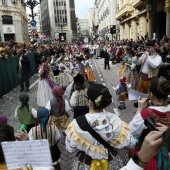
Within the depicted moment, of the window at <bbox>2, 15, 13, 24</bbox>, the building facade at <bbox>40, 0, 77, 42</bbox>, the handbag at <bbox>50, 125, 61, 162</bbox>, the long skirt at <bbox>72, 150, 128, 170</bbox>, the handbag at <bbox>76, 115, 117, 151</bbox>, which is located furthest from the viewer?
the building facade at <bbox>40, 0, 77, 42</bbox>

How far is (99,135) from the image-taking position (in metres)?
2.13

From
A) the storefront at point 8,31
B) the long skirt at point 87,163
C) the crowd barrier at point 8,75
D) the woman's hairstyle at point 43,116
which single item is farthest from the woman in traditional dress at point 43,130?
the storefront at point 8,31

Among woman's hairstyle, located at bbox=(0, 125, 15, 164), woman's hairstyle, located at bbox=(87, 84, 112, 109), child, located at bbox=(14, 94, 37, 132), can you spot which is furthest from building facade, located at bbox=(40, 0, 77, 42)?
woman's hairstyle, located at bbox=(0, 125, 15, 164)

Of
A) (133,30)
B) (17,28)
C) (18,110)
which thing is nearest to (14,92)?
(18,110)

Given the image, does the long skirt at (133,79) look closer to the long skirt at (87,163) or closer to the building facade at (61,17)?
the long skirt at (87,163)

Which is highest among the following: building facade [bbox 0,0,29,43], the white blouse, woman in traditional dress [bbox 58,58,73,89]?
building facade [bbox 0,0,29,43]

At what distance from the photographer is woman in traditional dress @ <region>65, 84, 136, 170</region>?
84.4 inches

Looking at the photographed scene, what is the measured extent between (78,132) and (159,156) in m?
0.76

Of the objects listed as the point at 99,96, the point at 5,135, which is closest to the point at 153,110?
the point at 99,96

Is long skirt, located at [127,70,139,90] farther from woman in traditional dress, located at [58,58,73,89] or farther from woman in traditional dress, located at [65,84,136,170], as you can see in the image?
woman in traditional dress, located at [65,84,136,170]

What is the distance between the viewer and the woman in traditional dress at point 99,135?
7.03 feet

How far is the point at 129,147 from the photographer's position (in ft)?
7.56

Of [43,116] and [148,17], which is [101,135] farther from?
[148,17]

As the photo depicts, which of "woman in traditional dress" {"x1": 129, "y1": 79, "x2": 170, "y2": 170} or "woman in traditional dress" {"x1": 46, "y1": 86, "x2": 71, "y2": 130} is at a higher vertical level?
"woman in traditional dress" {"x1": 129, "y1": 79, "x2": 170, "y2": 170}
